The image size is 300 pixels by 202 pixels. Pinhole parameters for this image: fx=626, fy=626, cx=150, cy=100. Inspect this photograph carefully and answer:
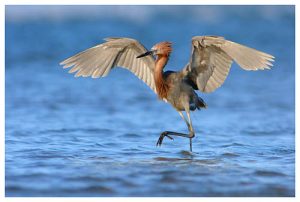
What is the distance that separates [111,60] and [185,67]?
1.08 m

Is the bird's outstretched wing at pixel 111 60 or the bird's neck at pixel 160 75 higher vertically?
the bird's outstretched wing at pixel 111 60

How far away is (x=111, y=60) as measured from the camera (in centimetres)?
845

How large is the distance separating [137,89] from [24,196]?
25.4 ft

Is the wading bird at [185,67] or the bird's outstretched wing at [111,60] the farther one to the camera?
the bird's outstretched wing at [111,60]

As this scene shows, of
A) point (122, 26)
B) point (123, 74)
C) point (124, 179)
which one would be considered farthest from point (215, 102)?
point (122, 26)

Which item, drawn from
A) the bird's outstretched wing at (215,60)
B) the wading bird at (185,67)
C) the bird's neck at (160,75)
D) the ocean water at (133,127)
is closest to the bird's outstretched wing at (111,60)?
the wading bird at (185,67)

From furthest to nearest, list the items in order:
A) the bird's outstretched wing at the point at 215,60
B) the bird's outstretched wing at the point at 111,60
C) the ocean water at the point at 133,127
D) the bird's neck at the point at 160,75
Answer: the bird's outstretched wing at the point at 111,60
the bird's neck at the point at 160,75
the bird's outstretched wing at the point at 215,60
the ocean water at the point at 133,127

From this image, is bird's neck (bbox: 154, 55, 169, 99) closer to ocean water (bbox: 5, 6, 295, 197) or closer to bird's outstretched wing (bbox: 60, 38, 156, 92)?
bird's outstretched wing (bbox: 60, 38, 156, 92)

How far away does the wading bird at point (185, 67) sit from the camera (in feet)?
24.5

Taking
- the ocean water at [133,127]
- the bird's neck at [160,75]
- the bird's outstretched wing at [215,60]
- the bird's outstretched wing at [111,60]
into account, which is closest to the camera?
the ocean water at [133,127]

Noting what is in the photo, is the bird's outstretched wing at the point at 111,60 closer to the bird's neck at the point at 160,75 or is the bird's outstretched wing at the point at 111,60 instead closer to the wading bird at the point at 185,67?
the wading bird at the point at 185,67

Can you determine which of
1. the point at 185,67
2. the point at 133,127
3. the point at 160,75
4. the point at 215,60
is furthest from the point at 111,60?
the point at 133,127

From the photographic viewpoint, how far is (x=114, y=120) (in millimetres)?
10539

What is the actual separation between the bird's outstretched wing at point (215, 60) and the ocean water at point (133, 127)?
3.08 ft
